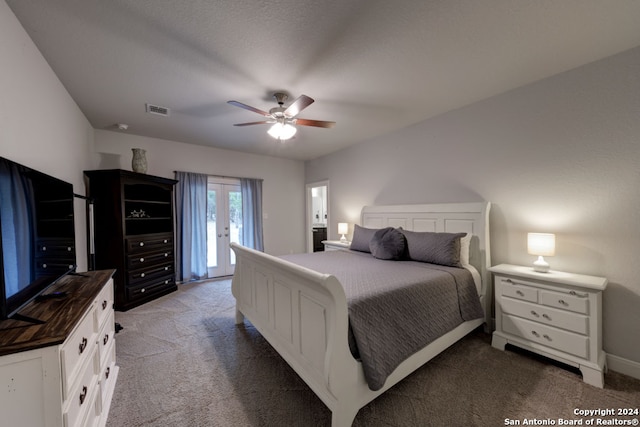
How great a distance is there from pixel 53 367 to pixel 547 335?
10.4 feet

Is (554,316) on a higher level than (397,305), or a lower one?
lower

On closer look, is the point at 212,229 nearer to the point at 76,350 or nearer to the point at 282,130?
the point at 282,130

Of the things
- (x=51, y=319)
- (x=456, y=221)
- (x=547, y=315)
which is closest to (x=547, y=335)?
(x=547, y=315)

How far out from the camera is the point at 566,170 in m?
2.27

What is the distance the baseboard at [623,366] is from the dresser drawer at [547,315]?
448 millimetres

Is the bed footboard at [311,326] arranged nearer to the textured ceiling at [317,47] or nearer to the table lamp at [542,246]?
the textured ceiling at [317,47]

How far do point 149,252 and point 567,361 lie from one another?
15.9 feet

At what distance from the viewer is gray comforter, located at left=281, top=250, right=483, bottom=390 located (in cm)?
150

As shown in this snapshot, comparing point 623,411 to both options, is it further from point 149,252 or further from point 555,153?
point 149,252

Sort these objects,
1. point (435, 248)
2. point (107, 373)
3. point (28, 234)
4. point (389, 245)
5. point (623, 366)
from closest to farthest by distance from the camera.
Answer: point (28, 234) < point (107, 373) < point (623, 366) < point (435, 248) < point (389, 245)

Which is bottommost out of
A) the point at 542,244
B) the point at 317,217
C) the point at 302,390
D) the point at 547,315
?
the point at 302,390

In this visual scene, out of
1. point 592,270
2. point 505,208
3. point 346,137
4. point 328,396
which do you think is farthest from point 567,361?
point 346,137

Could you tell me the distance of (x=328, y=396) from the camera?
1447mm

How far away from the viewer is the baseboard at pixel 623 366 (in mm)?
1939
